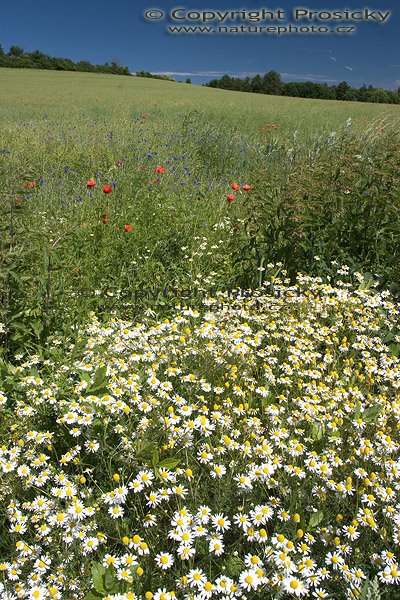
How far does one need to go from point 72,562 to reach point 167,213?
156 inches

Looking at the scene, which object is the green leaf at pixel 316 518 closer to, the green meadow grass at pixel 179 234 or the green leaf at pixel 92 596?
the green leaf at pixel 92 596

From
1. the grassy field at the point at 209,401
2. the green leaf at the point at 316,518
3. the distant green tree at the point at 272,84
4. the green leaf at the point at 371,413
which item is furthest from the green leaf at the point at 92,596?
the distant green tree at the point at 272,84

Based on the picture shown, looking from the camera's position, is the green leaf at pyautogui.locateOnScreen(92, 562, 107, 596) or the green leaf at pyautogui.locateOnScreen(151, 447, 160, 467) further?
the green leaf at pyautogui.locateOnScreen(151, 447, 160, 467)

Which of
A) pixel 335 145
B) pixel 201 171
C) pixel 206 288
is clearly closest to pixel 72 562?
pixel 206 288

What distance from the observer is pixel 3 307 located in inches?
118

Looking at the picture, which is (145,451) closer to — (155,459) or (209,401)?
(155,459)

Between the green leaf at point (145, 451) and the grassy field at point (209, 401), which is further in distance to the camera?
the green leaf at point (145, 451)

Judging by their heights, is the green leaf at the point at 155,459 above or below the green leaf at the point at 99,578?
above

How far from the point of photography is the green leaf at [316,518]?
1722 mm

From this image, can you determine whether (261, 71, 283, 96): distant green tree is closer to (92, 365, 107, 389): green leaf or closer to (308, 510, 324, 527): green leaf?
(92, 365, 107, 389): green leaf

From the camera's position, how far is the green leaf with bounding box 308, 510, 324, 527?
172 centimetres

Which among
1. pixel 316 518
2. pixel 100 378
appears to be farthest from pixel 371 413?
pixel 100 378

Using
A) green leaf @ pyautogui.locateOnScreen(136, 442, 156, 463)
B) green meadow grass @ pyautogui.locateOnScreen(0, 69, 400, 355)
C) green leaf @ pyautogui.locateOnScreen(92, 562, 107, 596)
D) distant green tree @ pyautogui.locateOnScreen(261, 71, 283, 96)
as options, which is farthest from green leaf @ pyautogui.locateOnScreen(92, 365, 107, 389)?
distant green tree @ pyautogui.locateOnScreen(261, 71, 283, 96)

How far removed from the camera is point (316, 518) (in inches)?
68.6
